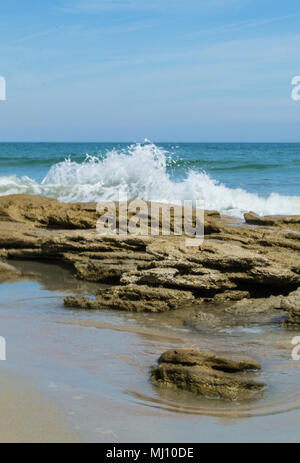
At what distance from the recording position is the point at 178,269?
6109 mm

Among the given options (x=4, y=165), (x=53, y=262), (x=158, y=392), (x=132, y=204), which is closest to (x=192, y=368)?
(x=158, y=392)

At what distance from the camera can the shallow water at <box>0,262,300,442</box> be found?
3152 millimetres

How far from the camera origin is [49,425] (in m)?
3.15

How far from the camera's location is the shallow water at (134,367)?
3152 mm

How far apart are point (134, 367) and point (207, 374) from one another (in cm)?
67

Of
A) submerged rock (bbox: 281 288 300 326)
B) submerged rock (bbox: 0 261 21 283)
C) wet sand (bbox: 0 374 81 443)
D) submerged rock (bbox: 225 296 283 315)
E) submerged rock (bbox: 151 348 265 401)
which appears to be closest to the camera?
wet sand (bbox: 0 374 81 443)

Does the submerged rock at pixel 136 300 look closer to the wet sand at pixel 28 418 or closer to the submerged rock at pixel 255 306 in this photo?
the submerged rock at pixel 255 306

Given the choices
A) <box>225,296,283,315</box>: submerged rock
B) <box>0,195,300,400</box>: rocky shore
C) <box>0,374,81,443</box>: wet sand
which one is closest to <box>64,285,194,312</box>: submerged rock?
<box>0,195,300,400</box>: rocky shore

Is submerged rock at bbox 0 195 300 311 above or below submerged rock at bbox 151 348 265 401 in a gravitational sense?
above

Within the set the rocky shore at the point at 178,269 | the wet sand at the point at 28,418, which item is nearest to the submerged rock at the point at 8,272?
the rocky shore at the point at 178,269

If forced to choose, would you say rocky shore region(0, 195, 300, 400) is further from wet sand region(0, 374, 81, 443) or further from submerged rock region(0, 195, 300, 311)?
wet sand region(0, 374, 81, 443)

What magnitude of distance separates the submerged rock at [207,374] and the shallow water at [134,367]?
8 cm

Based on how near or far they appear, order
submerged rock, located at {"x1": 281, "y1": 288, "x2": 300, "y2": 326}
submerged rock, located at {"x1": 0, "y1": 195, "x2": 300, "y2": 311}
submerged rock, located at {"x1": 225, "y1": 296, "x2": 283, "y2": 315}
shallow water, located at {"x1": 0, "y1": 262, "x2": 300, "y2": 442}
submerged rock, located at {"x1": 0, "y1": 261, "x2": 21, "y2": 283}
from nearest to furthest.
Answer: shallow water, located at {"x1": 0, "y1": 262, "x2": 300, "y2": 442}
submerged rock, located at {"x1": 281, "y1": 288, "x2": 300, "y2": 326}
submerged rock, located at {"x1": 225, "y1": 296, "x2": 283, "y2": 315}
submerged rock, located at {"x1": 0, "y1": 195, "x2": 300, "y2": 311}
submerged rock, located at {"x1": 0, "y1": 261, "x2": 21, "y2": 283}

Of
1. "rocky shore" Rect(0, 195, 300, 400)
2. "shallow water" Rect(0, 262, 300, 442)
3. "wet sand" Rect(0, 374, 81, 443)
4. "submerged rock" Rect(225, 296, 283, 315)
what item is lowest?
"shallow water" Rect(0, 262, 300, 442)
